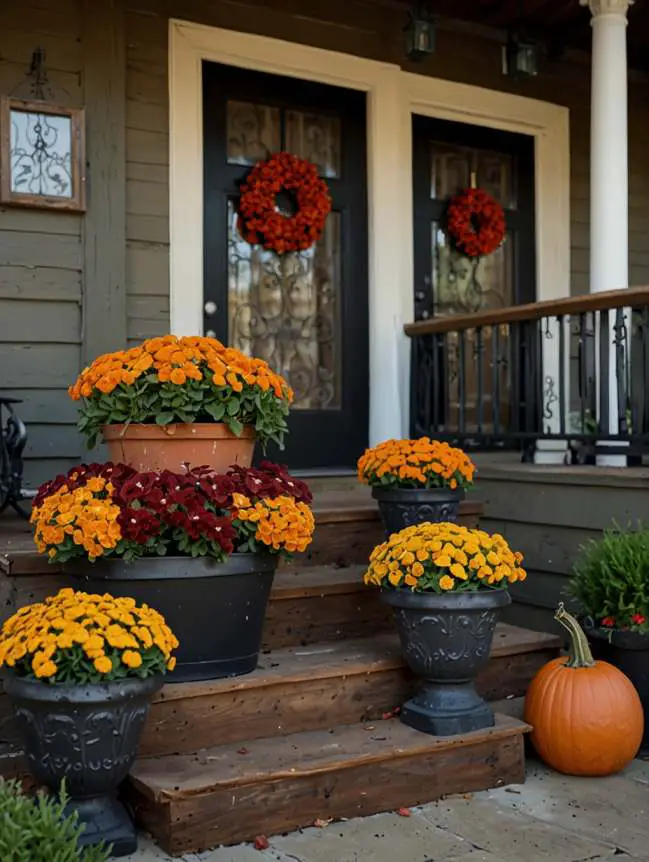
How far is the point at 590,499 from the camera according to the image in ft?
12.5

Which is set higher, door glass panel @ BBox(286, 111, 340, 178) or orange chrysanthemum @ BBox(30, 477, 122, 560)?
door glass panel @ BBox(286, 111, 340, 178)

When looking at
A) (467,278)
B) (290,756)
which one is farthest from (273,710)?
(467,278)

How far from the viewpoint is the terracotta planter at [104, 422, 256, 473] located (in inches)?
106

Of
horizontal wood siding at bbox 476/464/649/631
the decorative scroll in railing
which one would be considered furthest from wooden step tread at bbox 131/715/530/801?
the decorative scroll in railing

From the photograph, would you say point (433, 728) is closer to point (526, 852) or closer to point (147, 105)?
point (526, 852)

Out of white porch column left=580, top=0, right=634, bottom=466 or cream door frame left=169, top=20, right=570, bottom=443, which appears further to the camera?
white porch column left=580, top=0, right=634, bottom=466

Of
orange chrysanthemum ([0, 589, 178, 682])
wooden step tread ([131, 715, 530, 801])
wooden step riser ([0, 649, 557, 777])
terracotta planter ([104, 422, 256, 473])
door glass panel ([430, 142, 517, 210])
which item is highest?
door glass panel ([430, 142, 517, 210])

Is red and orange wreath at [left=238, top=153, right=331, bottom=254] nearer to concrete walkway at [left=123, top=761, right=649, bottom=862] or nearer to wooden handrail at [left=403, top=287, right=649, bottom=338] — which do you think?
wooden handrail at [left=403, top=287, right=649, bottom=338]

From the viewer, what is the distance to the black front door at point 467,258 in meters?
5.07

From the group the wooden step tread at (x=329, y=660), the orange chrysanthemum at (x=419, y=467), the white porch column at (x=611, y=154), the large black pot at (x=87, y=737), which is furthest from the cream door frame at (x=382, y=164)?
the large black pot at (x=87, y=737)

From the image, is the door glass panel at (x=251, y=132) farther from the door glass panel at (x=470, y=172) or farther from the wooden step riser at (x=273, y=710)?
the wooden step riser at (x=273, y=710)

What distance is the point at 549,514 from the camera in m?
3.95

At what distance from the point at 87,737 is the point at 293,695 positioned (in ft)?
2.30

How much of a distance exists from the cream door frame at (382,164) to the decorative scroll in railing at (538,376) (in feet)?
0.53
